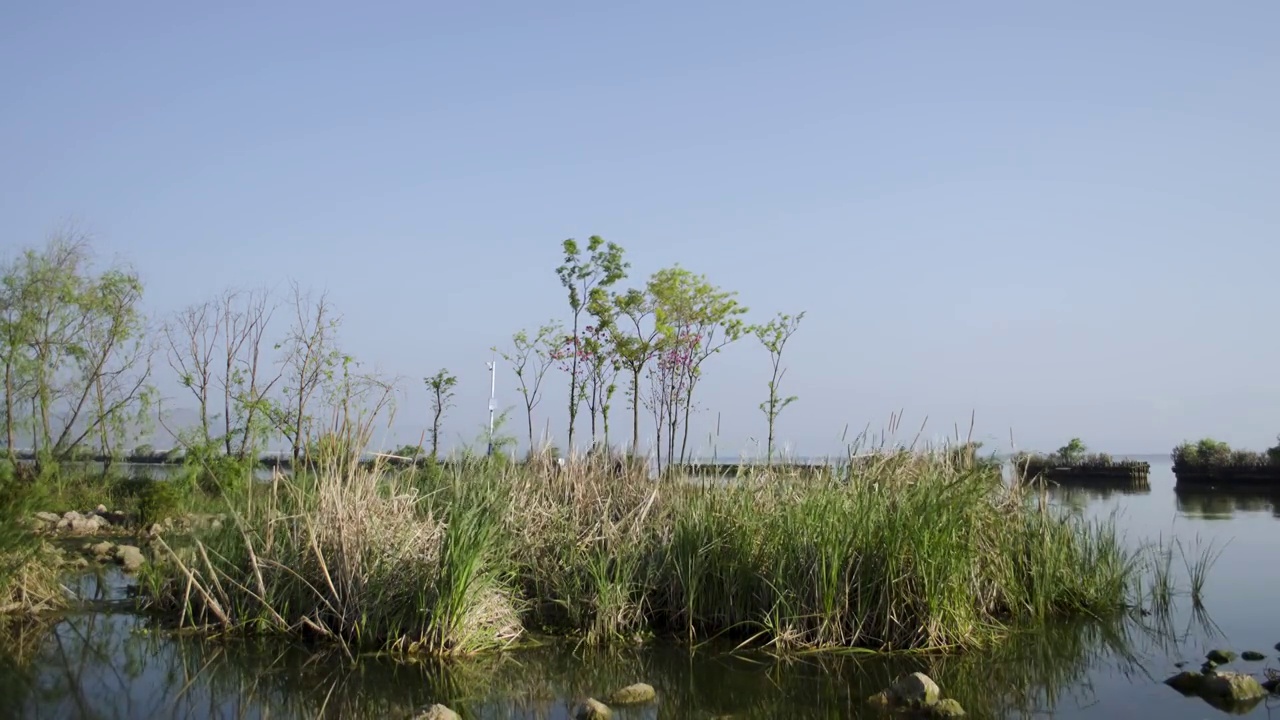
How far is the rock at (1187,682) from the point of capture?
643 centimetres

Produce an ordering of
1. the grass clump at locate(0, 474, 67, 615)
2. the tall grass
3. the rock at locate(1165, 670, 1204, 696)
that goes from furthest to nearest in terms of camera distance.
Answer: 1. the grass clump at locate(0, 474, 67, 615)
2. the tall grass
3. the rock at locate(1165, 670, 1204, 696)

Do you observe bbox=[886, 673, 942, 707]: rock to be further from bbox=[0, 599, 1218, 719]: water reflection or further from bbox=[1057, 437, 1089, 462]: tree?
bbox=[1057, 437, 1089, 462]: tree

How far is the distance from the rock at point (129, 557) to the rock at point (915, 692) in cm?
846

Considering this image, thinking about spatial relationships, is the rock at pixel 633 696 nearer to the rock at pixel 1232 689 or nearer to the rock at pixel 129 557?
the rock at pixel 1232 689

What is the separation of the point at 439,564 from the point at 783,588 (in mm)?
2556

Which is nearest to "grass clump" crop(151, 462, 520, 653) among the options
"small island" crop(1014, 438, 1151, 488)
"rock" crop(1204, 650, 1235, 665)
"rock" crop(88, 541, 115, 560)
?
"rock" crop(88, 541, 115, 560)

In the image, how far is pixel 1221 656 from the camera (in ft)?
23.7

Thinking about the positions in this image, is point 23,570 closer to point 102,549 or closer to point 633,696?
point 102,549

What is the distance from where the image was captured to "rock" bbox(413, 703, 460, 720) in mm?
5109

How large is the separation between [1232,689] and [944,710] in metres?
2.16

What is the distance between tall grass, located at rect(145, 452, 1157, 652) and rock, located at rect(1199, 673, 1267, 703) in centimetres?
159

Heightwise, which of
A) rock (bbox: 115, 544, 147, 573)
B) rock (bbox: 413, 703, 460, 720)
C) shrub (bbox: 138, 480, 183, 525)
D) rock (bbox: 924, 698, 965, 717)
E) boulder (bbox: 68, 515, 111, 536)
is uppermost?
shrub (bbox: 138, 480, 183, 525)

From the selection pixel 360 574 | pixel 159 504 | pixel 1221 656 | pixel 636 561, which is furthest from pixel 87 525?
pixel 1221 656

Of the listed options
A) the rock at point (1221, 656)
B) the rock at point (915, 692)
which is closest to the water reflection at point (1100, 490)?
the rock at point (1221, 656)
